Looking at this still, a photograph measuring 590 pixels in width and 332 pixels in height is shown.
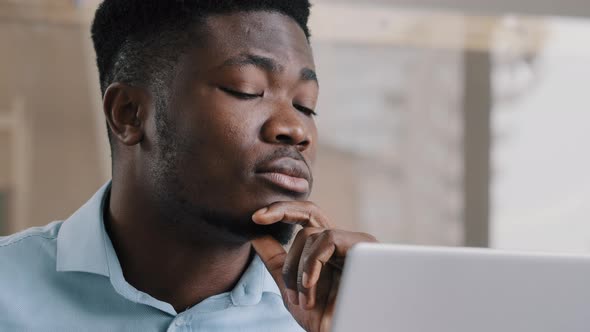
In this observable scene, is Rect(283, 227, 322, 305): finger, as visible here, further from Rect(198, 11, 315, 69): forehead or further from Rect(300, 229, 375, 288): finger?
Rect(198, 11, 315, 69): forehead

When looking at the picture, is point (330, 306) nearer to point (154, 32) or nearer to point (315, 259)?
point (315, 259)

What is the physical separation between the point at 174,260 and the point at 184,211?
0.10 m

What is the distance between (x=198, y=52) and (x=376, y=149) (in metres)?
2.04

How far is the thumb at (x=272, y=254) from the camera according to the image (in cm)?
111

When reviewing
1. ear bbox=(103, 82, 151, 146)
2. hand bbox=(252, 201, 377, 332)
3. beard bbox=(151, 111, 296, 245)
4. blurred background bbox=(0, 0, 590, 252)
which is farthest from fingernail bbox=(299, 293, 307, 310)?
blurred background bbox=(0, 0, 590, 252)

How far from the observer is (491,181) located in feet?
10.6

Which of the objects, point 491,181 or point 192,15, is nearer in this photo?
point 192,15

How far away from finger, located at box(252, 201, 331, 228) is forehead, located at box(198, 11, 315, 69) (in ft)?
0.81

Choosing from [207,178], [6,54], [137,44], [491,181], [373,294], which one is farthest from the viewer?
[491,181]

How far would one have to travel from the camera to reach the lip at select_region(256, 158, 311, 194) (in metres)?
1.18

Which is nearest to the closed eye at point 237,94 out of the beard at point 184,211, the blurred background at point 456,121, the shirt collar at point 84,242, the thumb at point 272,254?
the beard at point 184,211

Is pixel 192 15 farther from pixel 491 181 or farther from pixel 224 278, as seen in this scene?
pixel 491 181

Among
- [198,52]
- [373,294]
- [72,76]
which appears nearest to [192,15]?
[198,52]

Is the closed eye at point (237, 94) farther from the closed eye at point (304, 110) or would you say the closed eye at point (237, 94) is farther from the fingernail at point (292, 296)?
the fingernail at point (292, 296)
